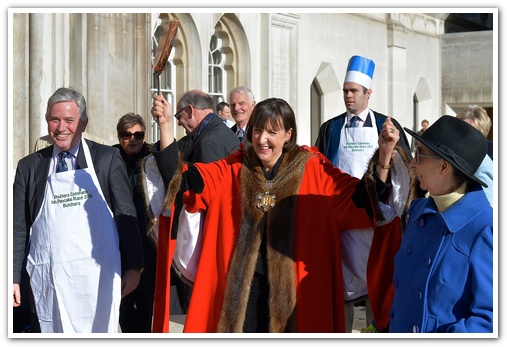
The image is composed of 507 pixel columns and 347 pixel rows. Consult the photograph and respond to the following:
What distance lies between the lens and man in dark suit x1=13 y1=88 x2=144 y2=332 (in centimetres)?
526

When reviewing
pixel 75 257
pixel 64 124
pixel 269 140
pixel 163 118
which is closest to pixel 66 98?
pixel 64 124

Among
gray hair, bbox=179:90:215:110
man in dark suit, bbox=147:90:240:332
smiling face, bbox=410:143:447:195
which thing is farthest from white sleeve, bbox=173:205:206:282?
gray hair, bbox=179:90:215:110

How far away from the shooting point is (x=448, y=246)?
362 cm

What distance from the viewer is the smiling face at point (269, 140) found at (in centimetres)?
472

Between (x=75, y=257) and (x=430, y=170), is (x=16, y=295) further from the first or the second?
(x=430, y=170)

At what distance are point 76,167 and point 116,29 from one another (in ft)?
21.3

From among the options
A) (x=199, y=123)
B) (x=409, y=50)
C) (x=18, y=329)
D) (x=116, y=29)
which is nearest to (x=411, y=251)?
(x=18, y=329)

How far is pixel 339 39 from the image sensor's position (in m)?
20.7

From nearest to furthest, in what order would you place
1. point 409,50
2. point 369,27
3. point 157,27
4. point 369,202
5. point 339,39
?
point 369,202 → point 157,27 → point 339,39 → point 369,27 → point 409,50

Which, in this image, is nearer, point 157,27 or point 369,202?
point 369,202

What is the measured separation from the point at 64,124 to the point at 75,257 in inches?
28.4

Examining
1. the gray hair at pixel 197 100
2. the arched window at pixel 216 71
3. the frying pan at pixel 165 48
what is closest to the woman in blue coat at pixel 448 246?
the frying pan at pixel 165 48

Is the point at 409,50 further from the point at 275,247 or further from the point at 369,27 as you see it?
the point at 275,247

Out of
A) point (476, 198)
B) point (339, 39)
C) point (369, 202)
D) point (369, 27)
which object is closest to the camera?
point (476, 198)
